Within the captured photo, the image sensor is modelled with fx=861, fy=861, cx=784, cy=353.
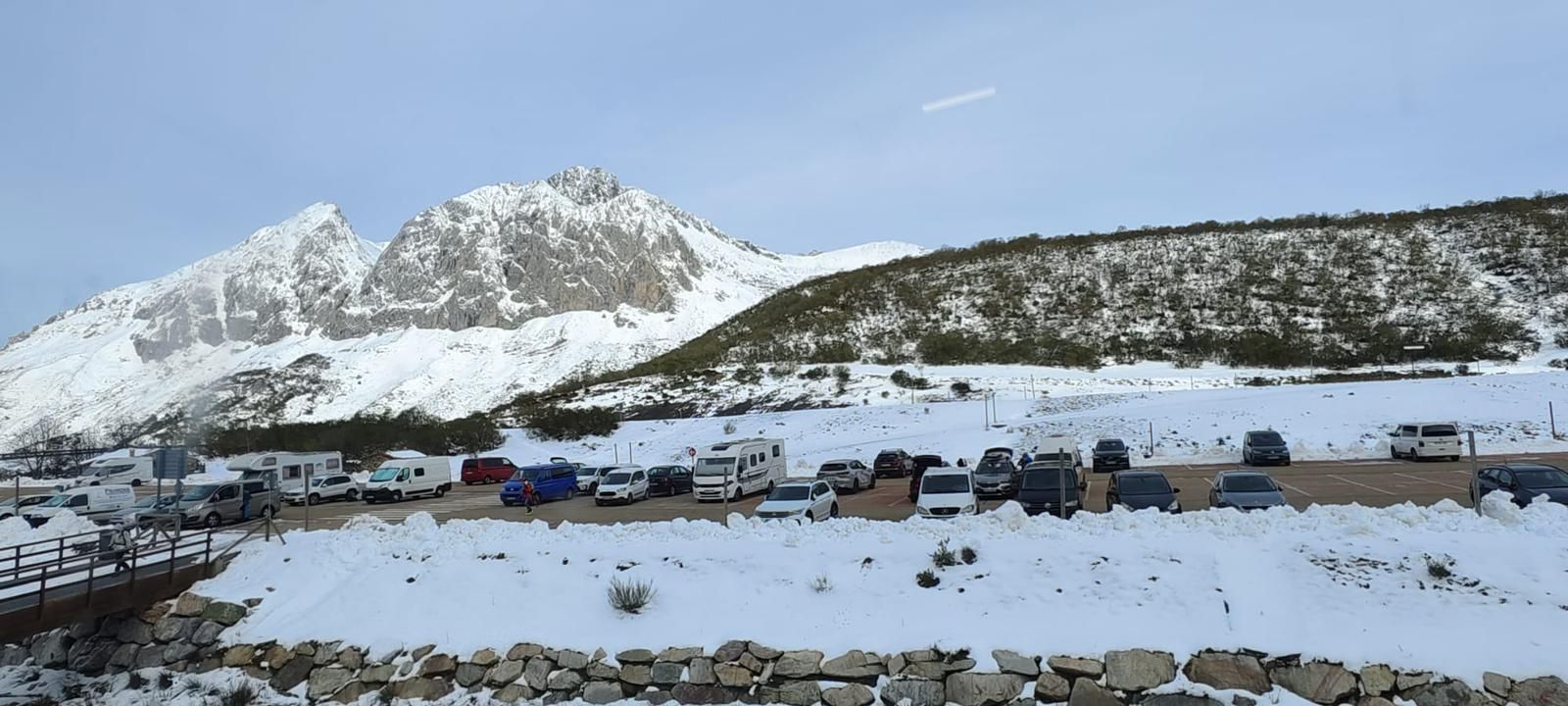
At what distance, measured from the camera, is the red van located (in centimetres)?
4409

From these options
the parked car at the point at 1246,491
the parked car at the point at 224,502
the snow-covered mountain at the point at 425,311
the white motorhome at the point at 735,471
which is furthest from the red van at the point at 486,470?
the snow-covered mountain at the point at 425,311

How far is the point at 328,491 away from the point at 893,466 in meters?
23.4

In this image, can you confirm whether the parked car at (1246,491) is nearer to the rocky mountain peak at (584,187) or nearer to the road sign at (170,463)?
the road sign at (170,463)

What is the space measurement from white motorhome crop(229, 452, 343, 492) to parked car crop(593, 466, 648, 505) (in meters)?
13.3

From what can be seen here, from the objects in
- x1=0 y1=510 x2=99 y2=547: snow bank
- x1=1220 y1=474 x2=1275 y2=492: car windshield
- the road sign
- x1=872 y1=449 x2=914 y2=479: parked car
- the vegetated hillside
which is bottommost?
x1=872 y1=449 x2=914 y2=479: parked car

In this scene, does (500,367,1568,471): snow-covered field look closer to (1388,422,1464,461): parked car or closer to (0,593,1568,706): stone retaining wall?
(1388,422,1464,461): parked car

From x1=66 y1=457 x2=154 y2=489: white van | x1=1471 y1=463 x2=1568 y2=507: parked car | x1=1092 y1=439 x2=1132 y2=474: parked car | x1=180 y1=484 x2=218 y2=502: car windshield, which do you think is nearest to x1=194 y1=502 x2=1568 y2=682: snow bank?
x1=1471 y1=463 x2=1568 y2=507: parked car

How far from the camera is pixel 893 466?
36875 millimetres

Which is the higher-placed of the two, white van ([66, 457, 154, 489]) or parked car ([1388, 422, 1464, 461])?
white van ([66, 457, 154, 489])

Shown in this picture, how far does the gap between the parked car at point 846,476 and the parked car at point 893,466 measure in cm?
418

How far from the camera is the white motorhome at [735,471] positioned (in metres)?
28.5

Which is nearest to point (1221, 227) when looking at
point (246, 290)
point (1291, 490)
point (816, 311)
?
point (816, 311)

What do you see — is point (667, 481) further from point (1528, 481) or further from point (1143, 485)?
point (1528, 481)

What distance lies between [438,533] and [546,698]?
4.99 meters
